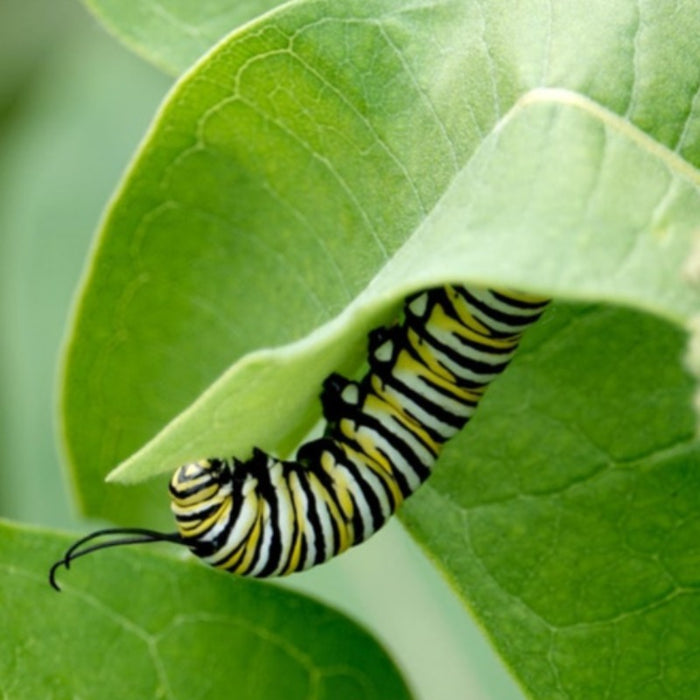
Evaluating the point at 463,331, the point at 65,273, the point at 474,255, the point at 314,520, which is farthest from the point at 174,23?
the point at 65,273

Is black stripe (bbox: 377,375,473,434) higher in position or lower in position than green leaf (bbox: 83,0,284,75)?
lower

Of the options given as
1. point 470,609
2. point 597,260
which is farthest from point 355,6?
point 470,609

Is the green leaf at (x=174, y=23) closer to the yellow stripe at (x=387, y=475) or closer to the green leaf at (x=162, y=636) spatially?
the yellow stripe at (x=387, y=475)

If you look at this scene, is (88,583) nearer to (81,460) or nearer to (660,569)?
(81,460)

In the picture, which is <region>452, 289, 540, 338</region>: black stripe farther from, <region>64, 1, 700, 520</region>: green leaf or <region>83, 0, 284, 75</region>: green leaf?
<region>83, 0, 284, 75</region>: green leaf

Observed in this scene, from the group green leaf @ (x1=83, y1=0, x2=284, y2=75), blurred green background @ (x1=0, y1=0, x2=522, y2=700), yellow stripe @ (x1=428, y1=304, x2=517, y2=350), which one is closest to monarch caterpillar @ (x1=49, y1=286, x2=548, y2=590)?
yellow stripe @ (x1=428, y1=304, x2=517, y2=350)

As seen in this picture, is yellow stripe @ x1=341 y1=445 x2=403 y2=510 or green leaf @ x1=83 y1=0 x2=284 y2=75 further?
green leaf @ x1=83 y1=0 x2=284 y2=75
